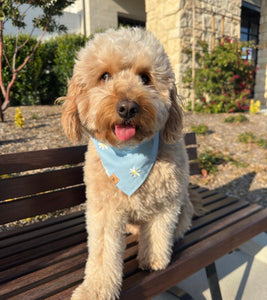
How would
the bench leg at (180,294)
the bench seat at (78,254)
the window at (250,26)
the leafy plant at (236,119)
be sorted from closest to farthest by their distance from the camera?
1. the bench seat at (78,254)
2. the bench leg at (180,294)
3. the leafy plant at (236,119)
4. the window at (250,26)

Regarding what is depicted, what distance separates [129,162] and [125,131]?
294 millimetres

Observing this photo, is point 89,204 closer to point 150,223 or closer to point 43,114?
point 150,223

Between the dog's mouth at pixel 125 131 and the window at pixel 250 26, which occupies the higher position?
the window at pixel 250 26

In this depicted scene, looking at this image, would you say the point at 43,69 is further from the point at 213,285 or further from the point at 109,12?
the point at 213,285

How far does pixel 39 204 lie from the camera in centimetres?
196

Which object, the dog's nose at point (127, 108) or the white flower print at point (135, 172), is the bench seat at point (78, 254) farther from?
the dog's nose at point (127, 108)

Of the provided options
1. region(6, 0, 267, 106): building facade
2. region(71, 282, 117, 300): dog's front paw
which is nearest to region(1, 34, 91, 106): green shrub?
region(6, 0, 267, 106): building facade

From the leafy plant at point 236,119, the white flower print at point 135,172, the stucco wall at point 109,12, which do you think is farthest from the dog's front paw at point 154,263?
the stucco wall at point 109,12

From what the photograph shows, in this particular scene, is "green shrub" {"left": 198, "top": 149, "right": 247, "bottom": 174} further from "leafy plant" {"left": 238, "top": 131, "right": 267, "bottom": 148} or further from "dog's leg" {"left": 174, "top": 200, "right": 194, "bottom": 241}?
"dog's leg" {"left": 174, "top": 200, "right": 194, "bottom": 241}

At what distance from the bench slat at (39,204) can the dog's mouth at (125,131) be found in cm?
94

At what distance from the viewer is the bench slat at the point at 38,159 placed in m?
1.83

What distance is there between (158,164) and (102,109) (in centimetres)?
49

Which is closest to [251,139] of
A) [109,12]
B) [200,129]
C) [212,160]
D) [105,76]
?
[200,129]

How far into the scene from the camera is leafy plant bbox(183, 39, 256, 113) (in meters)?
6.66
